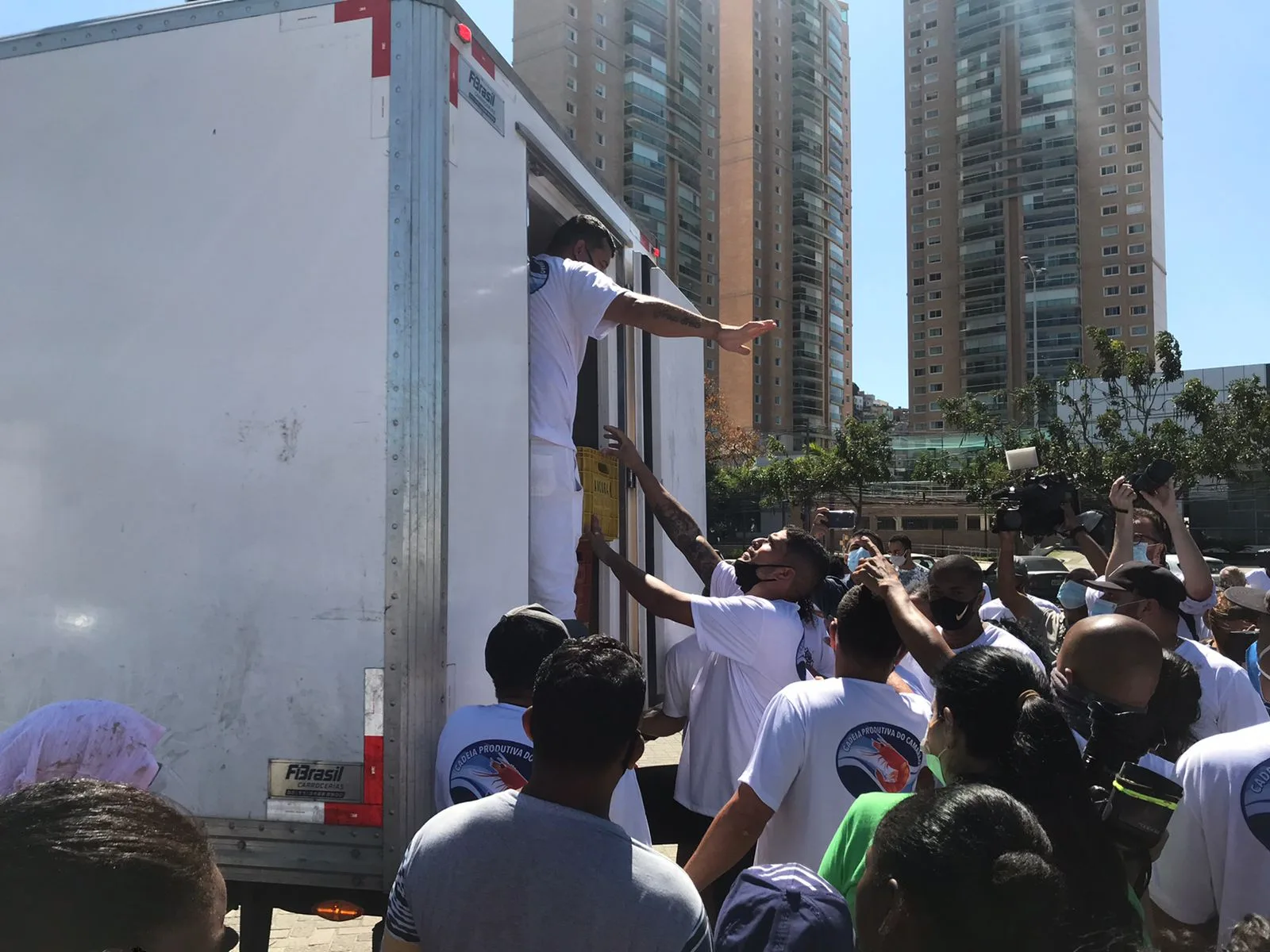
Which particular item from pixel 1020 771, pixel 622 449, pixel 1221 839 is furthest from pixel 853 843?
pixel 622 449

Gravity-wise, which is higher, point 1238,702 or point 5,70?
point 5,70

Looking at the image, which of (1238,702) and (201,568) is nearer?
(201,568)

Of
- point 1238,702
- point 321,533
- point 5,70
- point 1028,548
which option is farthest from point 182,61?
point 1028,548

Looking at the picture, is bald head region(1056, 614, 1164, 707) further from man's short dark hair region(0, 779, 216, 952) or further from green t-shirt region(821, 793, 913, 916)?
man's short dark hair region(0, 779, 216, 952)

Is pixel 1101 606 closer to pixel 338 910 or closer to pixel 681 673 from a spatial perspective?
pixel 681 673

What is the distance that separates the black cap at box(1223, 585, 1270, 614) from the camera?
10.4 feet

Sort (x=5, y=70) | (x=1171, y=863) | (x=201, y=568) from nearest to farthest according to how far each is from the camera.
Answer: (x=1171, y=863) → (x=201, y=568) → (x=5, y=70)

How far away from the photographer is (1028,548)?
36.1m

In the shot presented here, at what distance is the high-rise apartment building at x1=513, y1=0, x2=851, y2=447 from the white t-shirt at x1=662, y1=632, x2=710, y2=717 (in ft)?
222

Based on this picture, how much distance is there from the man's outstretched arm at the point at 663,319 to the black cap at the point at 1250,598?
2.00 m

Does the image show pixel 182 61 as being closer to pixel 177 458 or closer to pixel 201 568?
pixel 177 458

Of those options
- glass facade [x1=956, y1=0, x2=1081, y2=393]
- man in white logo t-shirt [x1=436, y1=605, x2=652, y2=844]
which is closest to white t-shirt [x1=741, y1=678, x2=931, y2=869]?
man in white logo t-shirt [x1=436, y1=605, x2=652, y2=844]

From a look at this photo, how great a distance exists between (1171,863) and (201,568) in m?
2.50

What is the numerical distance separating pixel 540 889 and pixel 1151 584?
9.42ft
